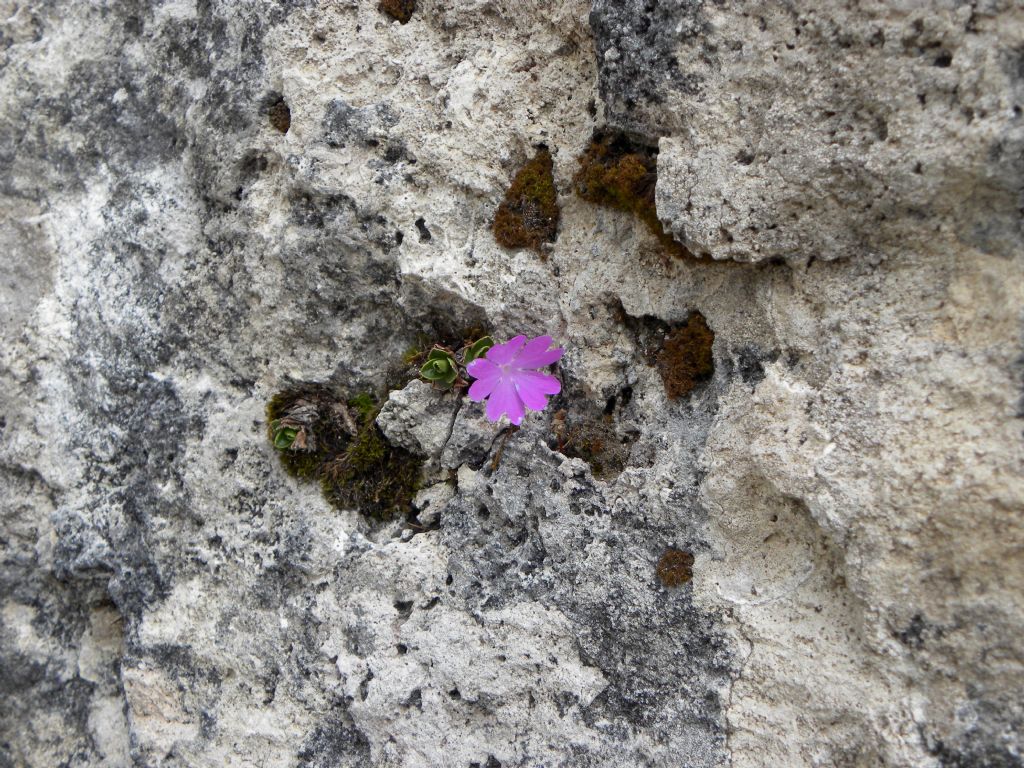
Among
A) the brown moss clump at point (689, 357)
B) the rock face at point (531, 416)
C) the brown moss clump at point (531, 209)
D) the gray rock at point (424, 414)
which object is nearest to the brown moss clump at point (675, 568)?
the rock face at point (531, 416)

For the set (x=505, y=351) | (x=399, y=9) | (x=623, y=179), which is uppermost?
(x=399, y=9)

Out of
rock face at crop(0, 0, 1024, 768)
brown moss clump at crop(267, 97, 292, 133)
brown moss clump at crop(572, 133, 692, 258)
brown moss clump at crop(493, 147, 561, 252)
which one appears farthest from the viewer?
brown moss clump at crop(267, 97, 292, 133)

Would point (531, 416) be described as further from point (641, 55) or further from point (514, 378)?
point (641, 55)

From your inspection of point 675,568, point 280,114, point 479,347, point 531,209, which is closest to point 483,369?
point 479,347

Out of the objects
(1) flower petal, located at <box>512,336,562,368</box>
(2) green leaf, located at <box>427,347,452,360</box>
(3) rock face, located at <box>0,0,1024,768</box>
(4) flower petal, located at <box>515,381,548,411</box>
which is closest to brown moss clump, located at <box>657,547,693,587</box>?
(3) rock face, located at <box>0,0,1024,768</box>

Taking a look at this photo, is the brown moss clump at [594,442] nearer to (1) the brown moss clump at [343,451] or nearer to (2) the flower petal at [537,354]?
(2) the flower petal at [537,354]

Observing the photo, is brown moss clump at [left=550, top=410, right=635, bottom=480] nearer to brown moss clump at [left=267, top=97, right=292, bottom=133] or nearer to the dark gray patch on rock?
the dark gray patch on rock

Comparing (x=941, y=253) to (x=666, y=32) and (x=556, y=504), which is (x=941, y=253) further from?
(x=556, y=504)
